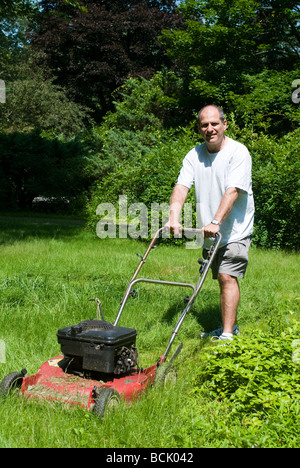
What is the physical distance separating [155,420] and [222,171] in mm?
2149

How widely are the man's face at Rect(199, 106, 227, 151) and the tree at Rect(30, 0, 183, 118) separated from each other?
20.3 meters

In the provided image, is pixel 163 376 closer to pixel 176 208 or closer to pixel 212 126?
pixel 176 208

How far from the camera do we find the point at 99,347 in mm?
3119

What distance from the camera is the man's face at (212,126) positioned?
4.25 metres

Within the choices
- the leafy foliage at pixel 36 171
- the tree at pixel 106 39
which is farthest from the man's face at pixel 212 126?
the tree at pixel 106 39

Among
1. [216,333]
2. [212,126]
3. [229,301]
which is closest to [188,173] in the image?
[212,126]

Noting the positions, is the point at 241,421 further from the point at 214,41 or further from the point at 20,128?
the point at 20,128

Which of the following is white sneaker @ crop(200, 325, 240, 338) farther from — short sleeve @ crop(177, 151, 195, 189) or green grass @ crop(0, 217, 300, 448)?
short sleeve @ crop(177, 151, 195, 189)

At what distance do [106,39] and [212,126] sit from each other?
21504 millimetres

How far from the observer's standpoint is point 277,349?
326 cm

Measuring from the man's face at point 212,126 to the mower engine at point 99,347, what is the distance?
1752 mm

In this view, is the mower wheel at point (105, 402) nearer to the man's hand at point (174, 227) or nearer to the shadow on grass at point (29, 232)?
the man's hand at point (174, 227)

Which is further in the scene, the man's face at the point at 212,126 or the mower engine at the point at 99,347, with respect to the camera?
the man's face at the point at 212,126

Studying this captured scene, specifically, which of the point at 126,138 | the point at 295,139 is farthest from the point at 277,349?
the point at 126,138
